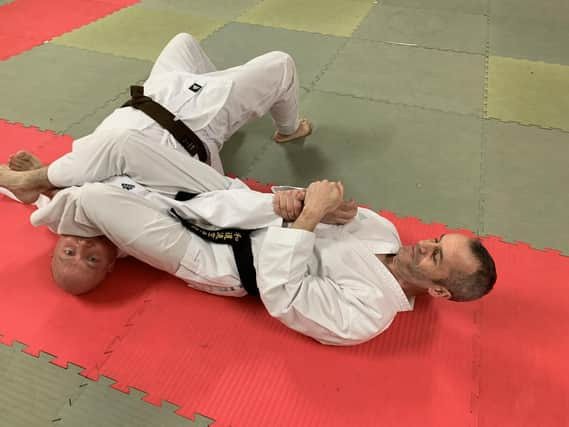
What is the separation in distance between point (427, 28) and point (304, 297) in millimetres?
4020

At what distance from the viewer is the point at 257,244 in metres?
2.17

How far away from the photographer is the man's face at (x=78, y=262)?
7.17 ft

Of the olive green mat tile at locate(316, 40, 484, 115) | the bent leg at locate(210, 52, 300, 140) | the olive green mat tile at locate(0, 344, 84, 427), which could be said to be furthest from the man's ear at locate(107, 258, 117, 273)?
the olive green mat tile at locate(316, 40, 484, 115)

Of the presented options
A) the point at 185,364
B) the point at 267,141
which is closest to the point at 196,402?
the point at 185,364

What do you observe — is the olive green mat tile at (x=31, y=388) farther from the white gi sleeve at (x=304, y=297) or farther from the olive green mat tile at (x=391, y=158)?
the olive green mat tile at (x=391, y=158)

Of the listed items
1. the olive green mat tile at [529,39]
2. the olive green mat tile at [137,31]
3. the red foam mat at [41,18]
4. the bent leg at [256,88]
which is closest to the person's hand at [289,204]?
the bent leg at [256,88]

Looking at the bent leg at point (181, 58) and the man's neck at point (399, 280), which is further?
the bent leg at point (181, 58)

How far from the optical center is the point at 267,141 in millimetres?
3293

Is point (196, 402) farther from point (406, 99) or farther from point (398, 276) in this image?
point (406, 99)

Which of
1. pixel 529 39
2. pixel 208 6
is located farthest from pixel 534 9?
pixel 208 6

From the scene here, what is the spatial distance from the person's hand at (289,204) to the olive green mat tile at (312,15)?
10.3 ft

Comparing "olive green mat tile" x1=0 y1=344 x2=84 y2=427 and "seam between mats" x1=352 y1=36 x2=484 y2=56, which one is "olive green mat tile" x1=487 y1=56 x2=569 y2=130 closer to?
"seam between mats" x1=352 y1=36 x2=484 y2=56

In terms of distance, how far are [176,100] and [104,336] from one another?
4.49 feet

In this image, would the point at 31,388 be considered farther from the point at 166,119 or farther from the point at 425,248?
the point at 425,248
